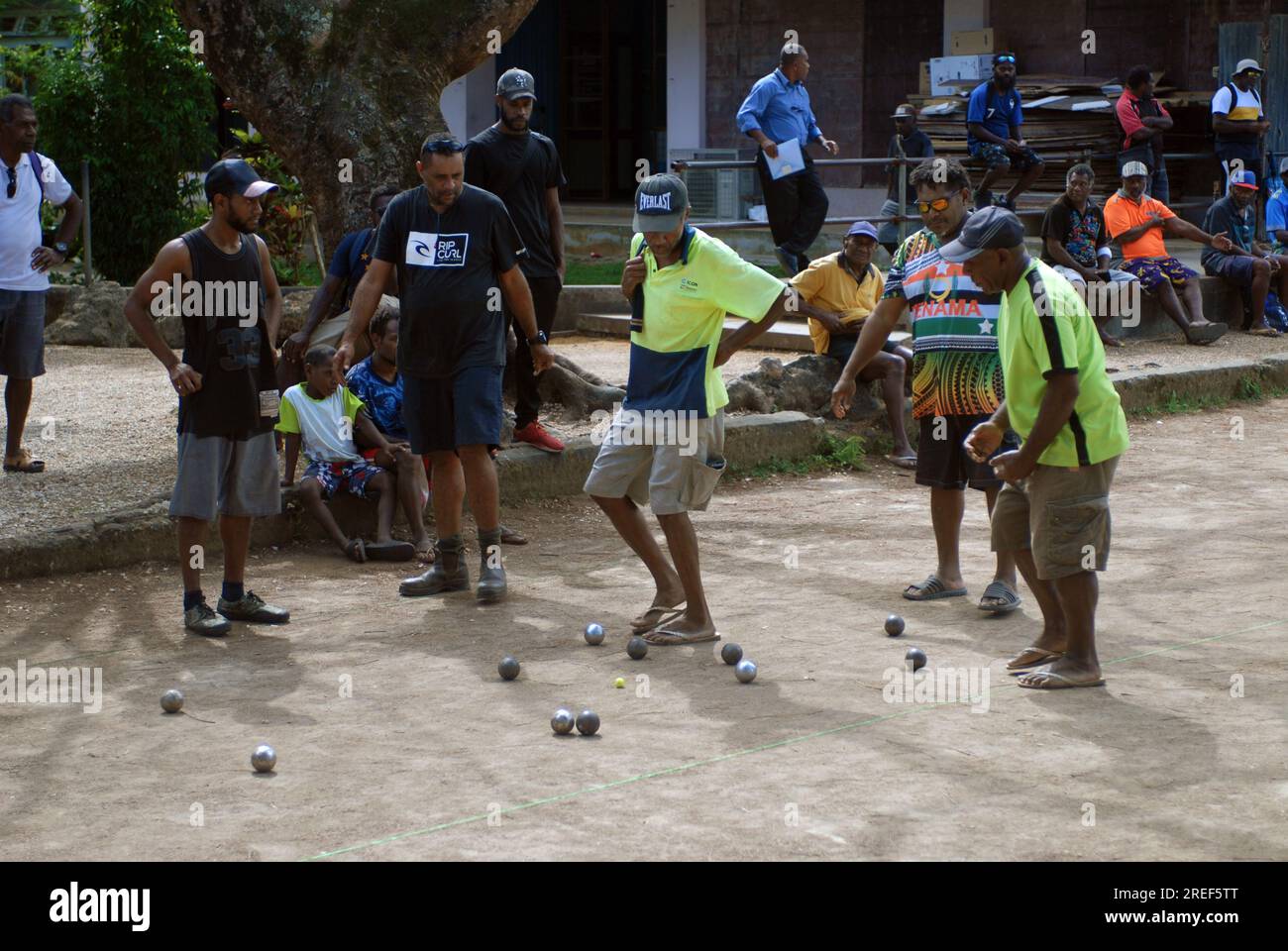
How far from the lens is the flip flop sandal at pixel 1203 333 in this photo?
14.7m

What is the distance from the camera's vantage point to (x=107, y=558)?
25.5 feet

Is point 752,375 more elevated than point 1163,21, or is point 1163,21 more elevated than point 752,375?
point 1163,21

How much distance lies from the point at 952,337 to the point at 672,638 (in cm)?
175

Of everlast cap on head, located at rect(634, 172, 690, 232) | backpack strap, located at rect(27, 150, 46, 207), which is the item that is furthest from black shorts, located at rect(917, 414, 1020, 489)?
backpack strap, located at rect(27, 150, 46, 207)

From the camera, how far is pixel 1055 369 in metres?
5.52

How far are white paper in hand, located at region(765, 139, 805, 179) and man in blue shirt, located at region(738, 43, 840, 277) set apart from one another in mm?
41

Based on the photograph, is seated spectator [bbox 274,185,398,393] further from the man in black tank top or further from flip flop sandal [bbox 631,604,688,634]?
flip flop sandal [bbox 631,604,688,634]

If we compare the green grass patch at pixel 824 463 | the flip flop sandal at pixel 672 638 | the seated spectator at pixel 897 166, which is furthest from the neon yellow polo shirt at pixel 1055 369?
the seated spectator at pixel 897 166

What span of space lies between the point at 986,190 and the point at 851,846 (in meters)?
11.9

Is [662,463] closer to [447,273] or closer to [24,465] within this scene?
[447,273]

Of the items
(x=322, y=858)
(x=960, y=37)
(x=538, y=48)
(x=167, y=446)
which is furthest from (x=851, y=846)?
(x=538, y=48)

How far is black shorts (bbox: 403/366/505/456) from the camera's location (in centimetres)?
724

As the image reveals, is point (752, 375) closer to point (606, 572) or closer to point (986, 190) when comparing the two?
point (606, 572)

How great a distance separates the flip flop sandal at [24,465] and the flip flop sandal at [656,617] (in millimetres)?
3927
